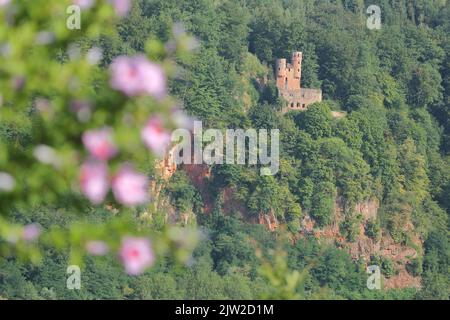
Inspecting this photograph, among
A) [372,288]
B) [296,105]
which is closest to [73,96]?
[372,288]

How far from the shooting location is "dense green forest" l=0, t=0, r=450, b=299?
44.3 metres

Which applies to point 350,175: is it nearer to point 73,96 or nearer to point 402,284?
point 402,284

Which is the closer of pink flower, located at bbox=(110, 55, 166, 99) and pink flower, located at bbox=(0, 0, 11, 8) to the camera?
pink flower, located at bbox=(110, 55, 166, 99)

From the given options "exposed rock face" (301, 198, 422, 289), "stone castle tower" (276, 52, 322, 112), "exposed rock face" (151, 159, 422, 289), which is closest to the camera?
"exposed rock face" (151, 159, 422, 289)

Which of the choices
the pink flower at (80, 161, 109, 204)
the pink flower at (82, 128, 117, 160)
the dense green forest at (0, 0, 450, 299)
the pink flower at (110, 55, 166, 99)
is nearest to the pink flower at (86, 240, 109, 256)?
the pink flower at (80, 161, 109, 204)

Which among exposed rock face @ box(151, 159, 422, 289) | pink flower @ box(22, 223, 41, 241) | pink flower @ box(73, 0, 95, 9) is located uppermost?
exposed rock face @ box(151, 159, 422, 289)

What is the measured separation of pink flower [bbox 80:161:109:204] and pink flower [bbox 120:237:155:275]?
0.17 meters

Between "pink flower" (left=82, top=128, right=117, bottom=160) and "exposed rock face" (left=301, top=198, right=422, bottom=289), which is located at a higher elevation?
"exposed rock face" (left=301, top=198, right=422, bottom=289)

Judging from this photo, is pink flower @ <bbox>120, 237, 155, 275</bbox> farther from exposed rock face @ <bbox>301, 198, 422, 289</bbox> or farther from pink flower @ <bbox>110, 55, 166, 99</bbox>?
exposed rock face @ <bbox>301, 198, 422, 289</bbox>

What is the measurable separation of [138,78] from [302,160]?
47240mm

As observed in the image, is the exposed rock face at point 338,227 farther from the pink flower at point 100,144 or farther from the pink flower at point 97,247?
the pink flower at point 100,144

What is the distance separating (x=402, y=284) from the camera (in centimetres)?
5044

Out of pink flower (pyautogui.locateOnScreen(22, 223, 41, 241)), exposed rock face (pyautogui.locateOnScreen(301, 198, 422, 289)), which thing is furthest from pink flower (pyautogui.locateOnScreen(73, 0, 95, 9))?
exposed rock face (pyautogui.locateOnScreen(301, 198, 422, 289))

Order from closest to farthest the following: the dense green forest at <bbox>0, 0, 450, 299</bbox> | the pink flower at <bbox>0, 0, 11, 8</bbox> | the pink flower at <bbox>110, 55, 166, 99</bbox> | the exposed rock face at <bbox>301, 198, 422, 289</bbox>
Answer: the pink flower at <bbox>110, 55, 166, 99</bbox> < the pink flower at <bbox>0, 0, 11, 8</bbox> < the dense green forest at <bbox>0, 0, 450, 299</bbox> < the exposed rock face at <bbox>301, 198, 422, 289</bbox>
